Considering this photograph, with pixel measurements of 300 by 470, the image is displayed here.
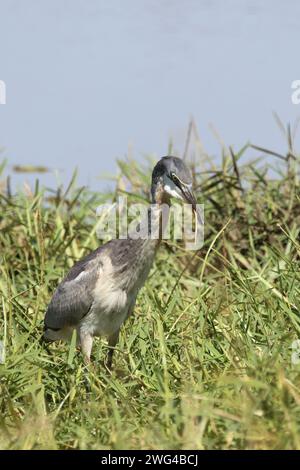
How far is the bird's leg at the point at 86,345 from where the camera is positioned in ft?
24.3

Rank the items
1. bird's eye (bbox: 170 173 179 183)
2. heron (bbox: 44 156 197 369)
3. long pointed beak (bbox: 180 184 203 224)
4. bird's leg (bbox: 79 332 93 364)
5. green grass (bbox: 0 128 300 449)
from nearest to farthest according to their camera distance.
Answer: green grass (bbox: 0 128 300 449) → long pointed beak (bbox: 180 184 203 224) → bird's eye (bbox: 170 173 179 183) → heron (bbox: 44 156 197 369) → bird's leg (bbox: 79 332 93 364)

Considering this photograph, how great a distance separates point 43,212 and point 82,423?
5.02 m

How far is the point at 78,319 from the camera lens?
750cm

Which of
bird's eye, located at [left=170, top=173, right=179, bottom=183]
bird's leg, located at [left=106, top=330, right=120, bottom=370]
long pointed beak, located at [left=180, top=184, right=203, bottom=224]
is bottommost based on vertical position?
bird's leg, located at [left=106, top=330, right=120, bottom=370]

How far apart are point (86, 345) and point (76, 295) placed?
339 millimetres

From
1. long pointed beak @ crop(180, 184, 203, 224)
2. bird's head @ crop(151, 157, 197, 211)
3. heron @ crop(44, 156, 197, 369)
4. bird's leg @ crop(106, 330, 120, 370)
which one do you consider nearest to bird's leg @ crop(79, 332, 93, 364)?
heron @ crop(44, 156, 197, 369)

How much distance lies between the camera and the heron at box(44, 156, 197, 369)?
7.27m

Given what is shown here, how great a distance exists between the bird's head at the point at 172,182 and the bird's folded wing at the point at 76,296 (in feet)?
2.00

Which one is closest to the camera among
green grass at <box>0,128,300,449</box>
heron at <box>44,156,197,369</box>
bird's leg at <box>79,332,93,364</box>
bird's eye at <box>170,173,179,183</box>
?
green grass at <box>0,128,300,449</box>

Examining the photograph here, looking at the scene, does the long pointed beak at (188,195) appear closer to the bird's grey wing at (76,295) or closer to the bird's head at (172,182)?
the bird's head at (172,182)

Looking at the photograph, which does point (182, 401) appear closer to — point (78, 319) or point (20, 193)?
point (78, 319)

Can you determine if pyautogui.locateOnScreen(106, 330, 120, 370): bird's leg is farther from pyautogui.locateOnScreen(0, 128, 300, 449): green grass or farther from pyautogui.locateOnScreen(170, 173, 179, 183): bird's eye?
pyautogui.locateOnScreen(170, 173, 179, 183): bird's eye

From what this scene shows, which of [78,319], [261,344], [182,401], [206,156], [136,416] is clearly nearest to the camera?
[182,401]
